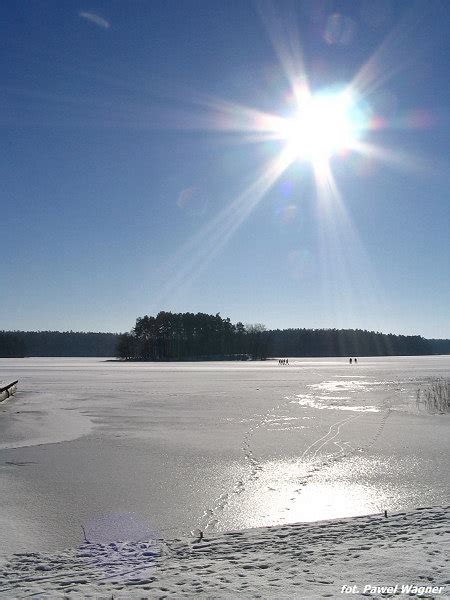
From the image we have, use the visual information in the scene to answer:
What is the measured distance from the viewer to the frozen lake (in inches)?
289

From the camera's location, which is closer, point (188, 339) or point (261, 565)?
point (261, 565)

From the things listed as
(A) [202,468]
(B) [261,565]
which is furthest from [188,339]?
(B) [261,565]

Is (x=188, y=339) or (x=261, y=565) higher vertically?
(x=188, y=339)

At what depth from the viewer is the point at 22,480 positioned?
9508 millimetres

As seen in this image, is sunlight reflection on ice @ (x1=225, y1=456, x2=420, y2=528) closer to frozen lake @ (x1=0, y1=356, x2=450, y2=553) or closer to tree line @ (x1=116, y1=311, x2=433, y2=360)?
frozen lake @ (x1=0, y1=356, x2=450, y2=553)

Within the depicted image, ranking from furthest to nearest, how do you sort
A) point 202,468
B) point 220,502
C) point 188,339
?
point 188,339 < point 202,468 < point 220,502

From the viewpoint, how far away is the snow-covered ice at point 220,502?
5273mm

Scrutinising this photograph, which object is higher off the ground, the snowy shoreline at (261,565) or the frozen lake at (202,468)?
the snowy shoreline at (261,565)

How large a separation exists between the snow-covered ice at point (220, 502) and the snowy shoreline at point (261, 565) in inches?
0.9

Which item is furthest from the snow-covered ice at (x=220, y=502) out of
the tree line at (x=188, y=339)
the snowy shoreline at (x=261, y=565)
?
the tree line at (x=188, y=339)

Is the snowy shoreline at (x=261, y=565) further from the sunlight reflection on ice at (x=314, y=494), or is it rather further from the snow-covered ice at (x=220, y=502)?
the sunlight reflection on ice at (x=314, y=494)

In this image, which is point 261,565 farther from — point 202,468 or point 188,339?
point 188,339

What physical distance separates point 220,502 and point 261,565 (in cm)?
269

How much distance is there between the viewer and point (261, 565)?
5.48 metres
